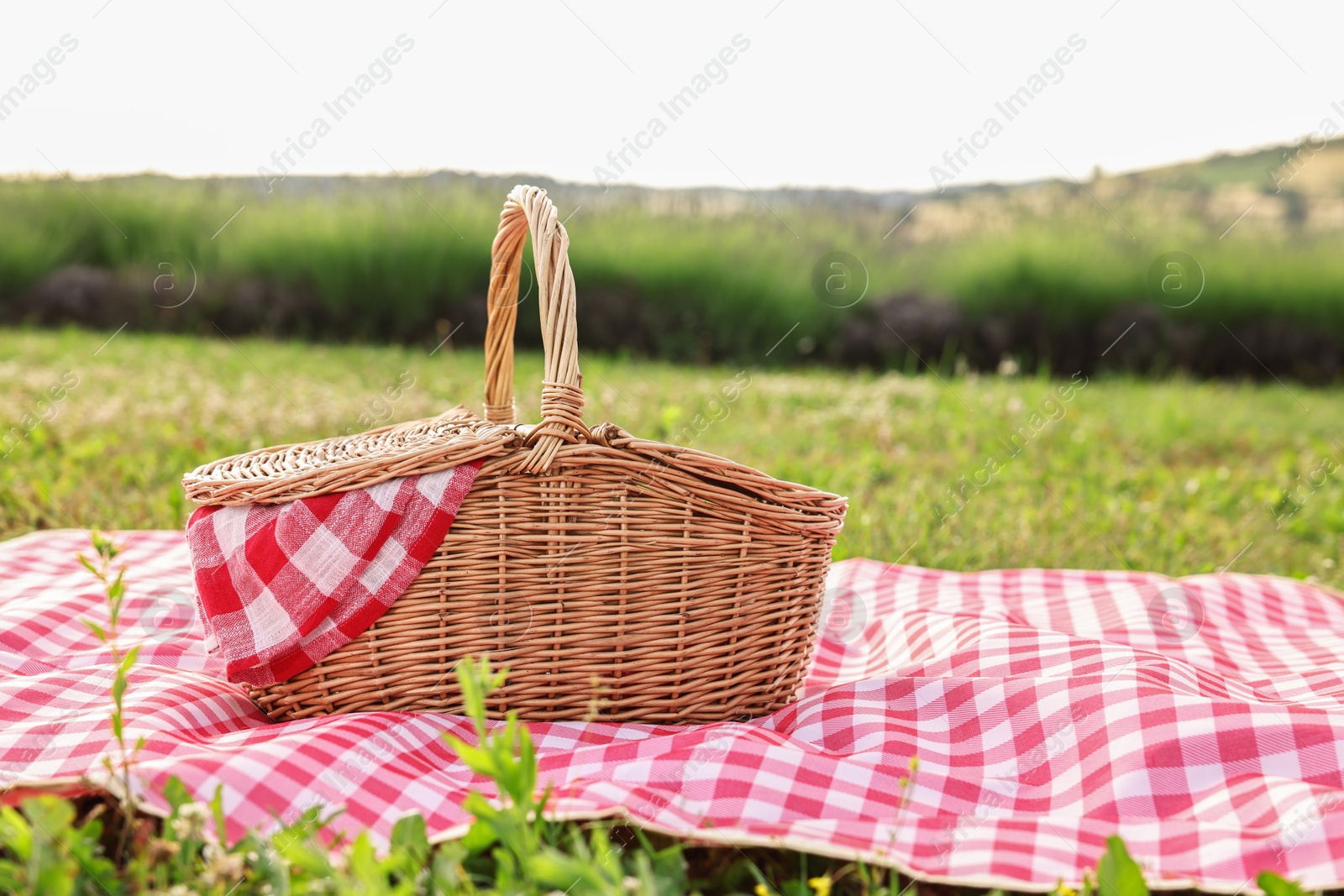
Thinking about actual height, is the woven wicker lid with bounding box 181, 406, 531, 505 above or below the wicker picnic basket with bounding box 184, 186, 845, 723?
above

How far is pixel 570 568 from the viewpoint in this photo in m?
1.32

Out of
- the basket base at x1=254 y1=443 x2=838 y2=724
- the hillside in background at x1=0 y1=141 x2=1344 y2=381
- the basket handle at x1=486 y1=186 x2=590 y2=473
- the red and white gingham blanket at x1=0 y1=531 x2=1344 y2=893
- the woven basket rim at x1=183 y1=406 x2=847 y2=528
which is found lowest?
the red and white gingham blanket at x1=0 y1=531 x2=1344 y2=893

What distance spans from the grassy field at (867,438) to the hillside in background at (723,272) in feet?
1.72

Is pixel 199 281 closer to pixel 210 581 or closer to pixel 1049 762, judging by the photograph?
pixel 210 581

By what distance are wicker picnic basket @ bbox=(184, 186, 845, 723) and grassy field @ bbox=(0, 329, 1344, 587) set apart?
97cm

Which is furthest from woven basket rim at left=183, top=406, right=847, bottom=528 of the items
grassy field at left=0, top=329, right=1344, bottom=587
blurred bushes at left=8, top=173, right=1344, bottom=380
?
blurred bushes at left=8, top=173, right=1344, bottom=380

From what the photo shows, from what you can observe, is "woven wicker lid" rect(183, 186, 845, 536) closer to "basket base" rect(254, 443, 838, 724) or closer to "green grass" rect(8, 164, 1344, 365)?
"basket base" rect(254, 443, 838, 724)

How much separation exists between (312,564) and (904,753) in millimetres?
825

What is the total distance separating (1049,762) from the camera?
131 cm

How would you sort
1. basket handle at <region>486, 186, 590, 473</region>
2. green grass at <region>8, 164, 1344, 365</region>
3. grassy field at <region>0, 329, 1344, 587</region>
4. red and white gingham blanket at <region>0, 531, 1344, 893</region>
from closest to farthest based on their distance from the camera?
1. red and white gingham blanket at <region>0, 531, 1344, 893</region>
2. basket handle at <region>486, 186, 590, 473</region>
3. grassy field at <region>0, 329, 1344, 587</region>
4. green grass at <region>8, 164, 1344, 365</region>

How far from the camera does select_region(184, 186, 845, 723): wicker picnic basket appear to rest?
1.30m

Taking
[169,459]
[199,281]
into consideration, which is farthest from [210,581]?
[199,281]

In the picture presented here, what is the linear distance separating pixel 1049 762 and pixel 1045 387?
3.63 m

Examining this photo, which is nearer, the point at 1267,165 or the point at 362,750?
the point at 362,750
